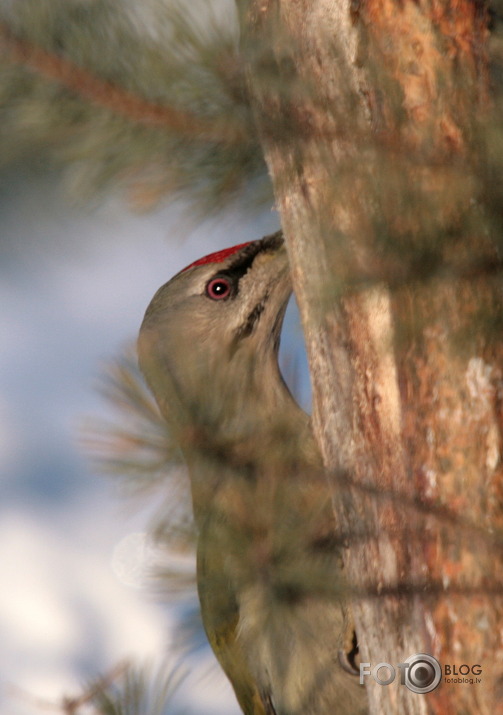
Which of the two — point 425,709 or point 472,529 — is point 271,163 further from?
point 425,709

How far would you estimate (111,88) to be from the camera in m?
2.33

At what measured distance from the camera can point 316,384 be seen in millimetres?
2400

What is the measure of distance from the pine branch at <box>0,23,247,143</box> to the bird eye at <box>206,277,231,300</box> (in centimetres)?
147

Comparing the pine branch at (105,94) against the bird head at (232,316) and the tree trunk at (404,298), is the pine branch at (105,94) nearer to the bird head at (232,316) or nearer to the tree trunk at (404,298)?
the tree trunk at (404,298)

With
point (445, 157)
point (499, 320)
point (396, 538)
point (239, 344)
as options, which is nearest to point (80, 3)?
point (445, 157)

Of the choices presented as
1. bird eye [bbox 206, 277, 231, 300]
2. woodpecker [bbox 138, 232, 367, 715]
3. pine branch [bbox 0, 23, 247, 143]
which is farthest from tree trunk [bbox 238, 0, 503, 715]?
bird eye [bbox 206, 277, 231, 300]

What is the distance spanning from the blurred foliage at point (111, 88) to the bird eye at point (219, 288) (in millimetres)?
1406

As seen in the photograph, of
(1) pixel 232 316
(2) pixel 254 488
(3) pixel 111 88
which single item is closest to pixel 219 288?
(1) pixel 232 316

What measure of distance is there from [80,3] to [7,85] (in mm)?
318

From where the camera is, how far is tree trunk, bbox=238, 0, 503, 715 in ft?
5.88

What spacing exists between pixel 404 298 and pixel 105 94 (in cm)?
108

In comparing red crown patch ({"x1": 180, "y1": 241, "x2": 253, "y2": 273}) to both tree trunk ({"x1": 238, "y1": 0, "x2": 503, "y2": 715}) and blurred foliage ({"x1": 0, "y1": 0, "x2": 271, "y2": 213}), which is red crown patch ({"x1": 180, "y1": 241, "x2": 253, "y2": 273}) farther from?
tree trunk ({"x1": 238, "y1": 0, "x2": 503, "y2": 715})

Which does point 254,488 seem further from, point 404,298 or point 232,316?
point 232,316

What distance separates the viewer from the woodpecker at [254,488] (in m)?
2.04
